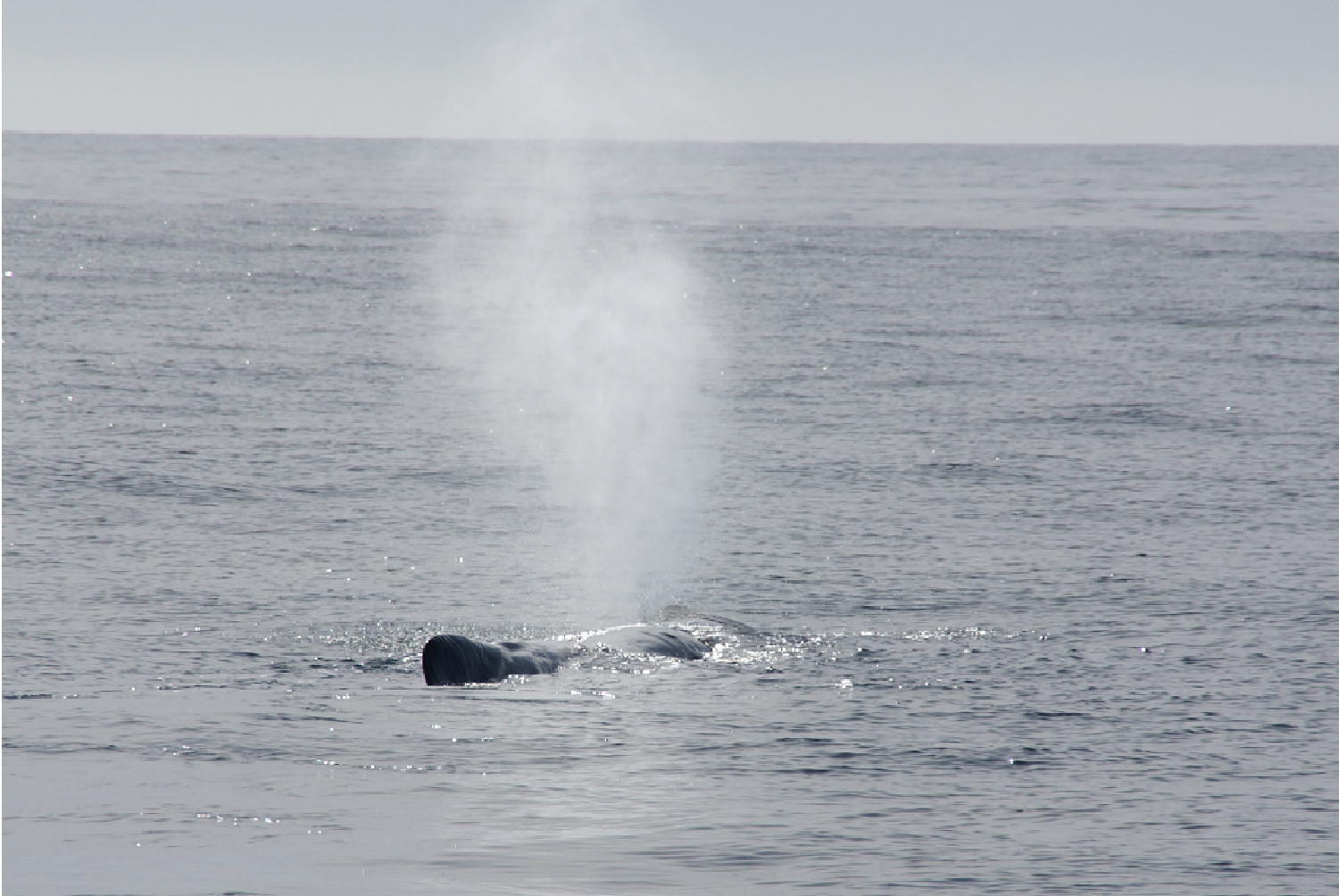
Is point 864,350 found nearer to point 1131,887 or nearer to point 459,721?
point 459,721

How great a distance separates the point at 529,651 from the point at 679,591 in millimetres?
3972

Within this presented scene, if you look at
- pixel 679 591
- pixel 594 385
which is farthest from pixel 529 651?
pixel 594 385

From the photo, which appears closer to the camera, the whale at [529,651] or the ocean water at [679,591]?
the ocean water at [679,591]

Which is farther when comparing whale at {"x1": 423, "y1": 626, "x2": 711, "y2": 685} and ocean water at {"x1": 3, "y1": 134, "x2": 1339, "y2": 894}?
whale at {"x1": 423, "y1": 626, "x2": 711, "y2": 685}

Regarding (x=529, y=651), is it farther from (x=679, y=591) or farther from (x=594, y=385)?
(x=594, y=385)

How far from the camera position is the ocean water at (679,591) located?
36.8 ft

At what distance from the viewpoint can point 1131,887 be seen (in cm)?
1059

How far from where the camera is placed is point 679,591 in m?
19.3

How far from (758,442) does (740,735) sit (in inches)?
607

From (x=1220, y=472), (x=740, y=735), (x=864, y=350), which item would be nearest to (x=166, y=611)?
(x=740, y=735)

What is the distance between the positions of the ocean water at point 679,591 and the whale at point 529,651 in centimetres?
23

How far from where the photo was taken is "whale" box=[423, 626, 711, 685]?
1484 centimetres

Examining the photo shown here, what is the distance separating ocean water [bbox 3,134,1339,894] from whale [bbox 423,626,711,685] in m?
→ 0.23

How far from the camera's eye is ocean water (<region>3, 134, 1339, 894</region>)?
36.8 ft
